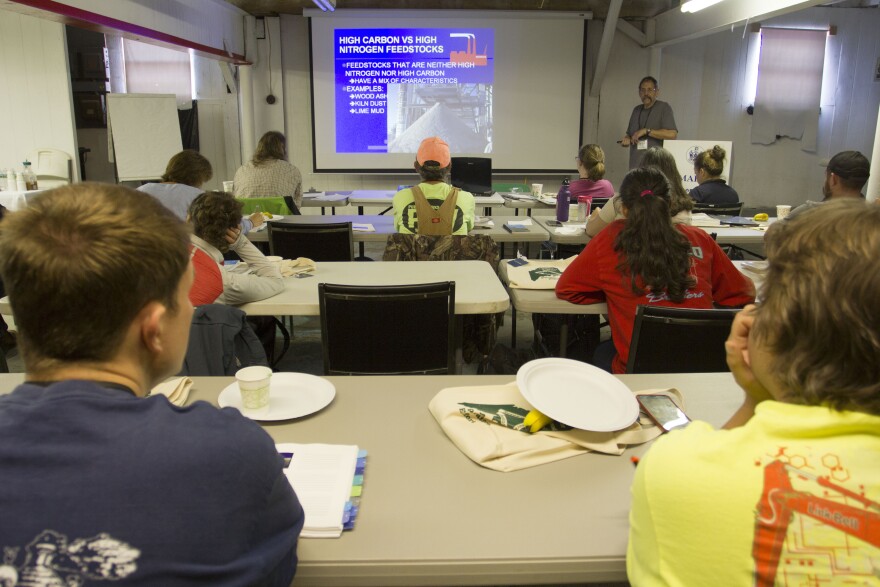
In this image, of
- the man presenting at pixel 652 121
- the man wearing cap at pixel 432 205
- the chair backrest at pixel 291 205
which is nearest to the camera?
the man wearing cap at pixel 432 205

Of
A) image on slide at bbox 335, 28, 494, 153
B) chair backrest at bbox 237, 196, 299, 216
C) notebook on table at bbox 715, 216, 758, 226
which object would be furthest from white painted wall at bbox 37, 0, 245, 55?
notebook on table at bbox 715, 216, 758, 226

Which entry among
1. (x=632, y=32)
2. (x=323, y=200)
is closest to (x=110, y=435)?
(x=323, y=200)

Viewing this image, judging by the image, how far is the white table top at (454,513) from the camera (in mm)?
957

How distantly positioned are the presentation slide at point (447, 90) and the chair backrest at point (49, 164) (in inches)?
109

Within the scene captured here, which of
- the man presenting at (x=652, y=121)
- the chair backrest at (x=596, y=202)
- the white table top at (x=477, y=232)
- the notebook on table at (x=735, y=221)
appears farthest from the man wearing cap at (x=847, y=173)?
the man presenting at (x=652, y=121)

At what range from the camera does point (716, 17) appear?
641 centimetres

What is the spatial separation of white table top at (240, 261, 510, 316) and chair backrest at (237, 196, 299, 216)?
1.85 m

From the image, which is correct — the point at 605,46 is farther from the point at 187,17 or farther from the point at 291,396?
the point at 291,396

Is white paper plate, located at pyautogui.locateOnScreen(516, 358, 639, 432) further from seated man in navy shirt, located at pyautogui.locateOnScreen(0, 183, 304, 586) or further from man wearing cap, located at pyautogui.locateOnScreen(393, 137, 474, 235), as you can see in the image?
man wearing cap, located at pyautogui.locateOnScreen(393, 137, 474, 235)

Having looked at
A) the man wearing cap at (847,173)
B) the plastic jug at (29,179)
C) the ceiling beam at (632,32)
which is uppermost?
the ceiling beam at (632,32)

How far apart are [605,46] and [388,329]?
629 centimetres

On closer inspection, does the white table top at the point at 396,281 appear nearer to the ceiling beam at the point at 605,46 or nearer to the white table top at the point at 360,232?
the white table top at the point at 360,232

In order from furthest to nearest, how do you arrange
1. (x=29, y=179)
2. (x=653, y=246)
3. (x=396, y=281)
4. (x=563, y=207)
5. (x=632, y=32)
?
(x=632, y=32), (x=29, y=179), (x=563, y=207), (x=396, y=281), (x=653, y=246)

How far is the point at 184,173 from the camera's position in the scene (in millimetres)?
3926
